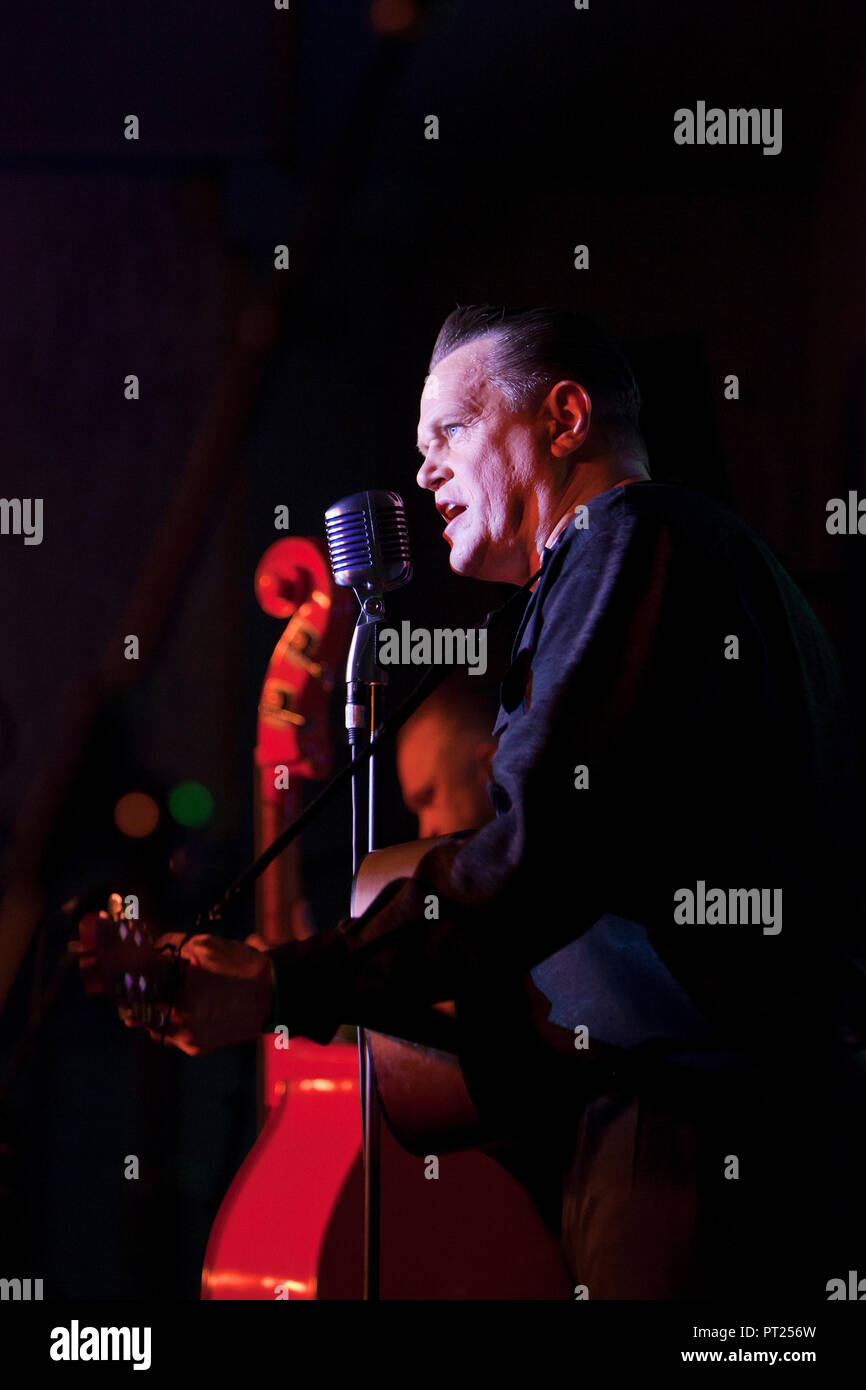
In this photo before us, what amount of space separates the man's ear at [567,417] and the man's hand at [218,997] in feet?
2.30

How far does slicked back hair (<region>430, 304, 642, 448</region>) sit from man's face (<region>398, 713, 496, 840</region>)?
2.38 ft

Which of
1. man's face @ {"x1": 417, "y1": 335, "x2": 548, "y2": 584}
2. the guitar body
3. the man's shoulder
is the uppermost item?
man's face @ {"x1": 417, "y1": 335, "x2": 548, "y2": 584}

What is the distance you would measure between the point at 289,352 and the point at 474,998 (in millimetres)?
1790

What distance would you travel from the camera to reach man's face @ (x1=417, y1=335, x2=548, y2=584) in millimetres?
1342

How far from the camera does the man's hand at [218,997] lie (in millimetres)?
1023

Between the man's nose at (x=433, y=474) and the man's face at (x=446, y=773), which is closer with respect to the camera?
the man's nose at (x=433, y=474)

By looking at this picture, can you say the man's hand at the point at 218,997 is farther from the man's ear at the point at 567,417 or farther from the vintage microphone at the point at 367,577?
the man's ear at the point at 567,417

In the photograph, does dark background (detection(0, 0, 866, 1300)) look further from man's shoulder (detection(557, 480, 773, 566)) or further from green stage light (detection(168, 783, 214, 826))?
man's shoulder (detection(557, 480, 773, 566))

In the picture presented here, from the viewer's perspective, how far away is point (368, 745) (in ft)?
4.63

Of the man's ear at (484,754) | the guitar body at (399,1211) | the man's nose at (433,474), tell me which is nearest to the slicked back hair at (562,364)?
the man's nose at (433,474)

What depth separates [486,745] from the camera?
195 cm

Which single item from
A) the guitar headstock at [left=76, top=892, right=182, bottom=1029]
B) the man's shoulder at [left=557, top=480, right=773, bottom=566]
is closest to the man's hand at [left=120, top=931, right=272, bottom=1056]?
the guitar headstock at [left=76, top=892, right=182, bottom=1029]

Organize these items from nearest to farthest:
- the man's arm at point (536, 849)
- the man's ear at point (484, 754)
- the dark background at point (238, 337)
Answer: the man's arm at point (536, 849), the man's ear at point (484, 754), the dark background at point (238, 337)
